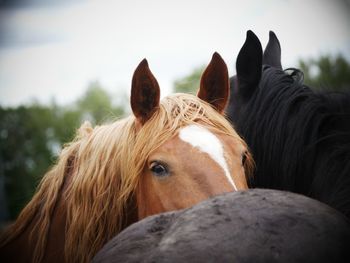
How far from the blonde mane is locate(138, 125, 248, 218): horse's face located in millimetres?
71

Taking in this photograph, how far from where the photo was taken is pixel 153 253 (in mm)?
1090

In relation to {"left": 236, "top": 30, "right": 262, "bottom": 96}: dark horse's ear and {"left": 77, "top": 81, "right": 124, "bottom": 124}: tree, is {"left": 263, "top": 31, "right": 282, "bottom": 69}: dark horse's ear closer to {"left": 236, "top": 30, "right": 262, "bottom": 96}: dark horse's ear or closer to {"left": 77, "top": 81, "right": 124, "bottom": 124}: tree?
{"left": 236, "top": 30, "right": 262, "bottom": 96}: dark horse's ear

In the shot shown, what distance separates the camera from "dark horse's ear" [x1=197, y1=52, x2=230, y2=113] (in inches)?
101

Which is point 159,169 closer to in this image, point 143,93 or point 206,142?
point 206,142

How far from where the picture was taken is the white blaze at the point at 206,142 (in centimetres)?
207

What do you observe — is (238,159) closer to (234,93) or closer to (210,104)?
(210,104)

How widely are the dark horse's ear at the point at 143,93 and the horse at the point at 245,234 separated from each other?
1280 millimetres

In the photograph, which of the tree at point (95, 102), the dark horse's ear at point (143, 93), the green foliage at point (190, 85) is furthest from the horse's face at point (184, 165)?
the tree at point (95, 102)

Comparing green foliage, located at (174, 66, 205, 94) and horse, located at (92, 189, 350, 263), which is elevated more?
horse, located at (92, 189, 350, 263)

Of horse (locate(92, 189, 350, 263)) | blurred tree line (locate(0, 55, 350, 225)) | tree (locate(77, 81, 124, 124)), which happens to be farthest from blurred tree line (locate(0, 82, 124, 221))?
horse (locate(92, 189, 350, 263))

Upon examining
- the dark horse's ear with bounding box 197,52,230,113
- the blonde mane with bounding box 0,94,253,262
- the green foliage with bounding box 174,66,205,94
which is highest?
the dark horse's ear with bounding box 197,52,230,113

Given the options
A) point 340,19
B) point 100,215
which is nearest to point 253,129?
point 100,215

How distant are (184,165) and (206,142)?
18cm

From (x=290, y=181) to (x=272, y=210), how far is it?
3.57ft
